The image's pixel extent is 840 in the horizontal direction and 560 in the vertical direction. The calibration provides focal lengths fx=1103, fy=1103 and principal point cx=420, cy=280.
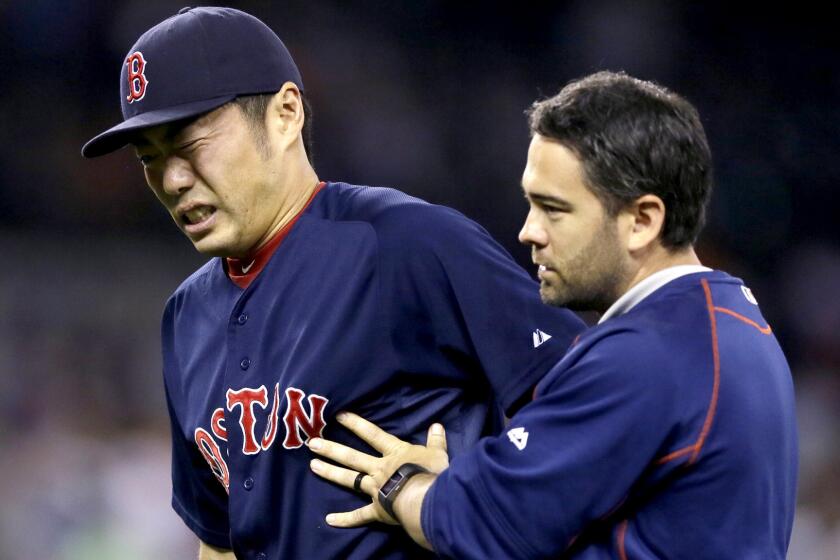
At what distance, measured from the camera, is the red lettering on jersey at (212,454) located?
6.45 feet

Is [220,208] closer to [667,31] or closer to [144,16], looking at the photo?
[144,16]

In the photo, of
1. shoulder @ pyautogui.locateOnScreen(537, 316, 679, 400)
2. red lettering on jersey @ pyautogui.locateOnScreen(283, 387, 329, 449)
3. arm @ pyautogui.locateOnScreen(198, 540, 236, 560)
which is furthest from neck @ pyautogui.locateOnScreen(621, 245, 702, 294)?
arm @ pyautogui.locateOnScreen(198, 540, 236, 560)

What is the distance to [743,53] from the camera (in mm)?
6578

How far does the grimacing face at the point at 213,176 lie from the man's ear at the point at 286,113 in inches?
2.3

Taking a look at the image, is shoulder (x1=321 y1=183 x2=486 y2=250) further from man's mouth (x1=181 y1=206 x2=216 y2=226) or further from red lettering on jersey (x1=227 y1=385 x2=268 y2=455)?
red lettering on jersey (x1=227 y1=385 x2=268 y2=455)

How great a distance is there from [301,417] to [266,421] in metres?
0.07

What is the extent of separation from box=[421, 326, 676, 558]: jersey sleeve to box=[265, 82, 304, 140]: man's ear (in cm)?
69

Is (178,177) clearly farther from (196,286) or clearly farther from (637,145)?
(637,145)

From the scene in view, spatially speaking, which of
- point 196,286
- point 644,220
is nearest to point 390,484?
point 644,220

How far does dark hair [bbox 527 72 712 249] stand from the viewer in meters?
1.57

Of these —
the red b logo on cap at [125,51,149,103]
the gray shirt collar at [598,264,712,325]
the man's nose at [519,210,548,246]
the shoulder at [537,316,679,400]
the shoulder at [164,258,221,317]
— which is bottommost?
the shoulder at [164,258,221,317]

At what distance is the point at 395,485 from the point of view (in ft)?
5.53

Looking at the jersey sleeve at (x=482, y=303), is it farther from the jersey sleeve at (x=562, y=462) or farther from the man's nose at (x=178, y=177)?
the man's nose at (x=178, y=177)

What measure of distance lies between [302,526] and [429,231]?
1.77ft
